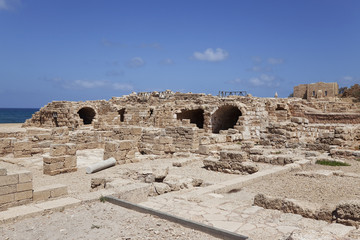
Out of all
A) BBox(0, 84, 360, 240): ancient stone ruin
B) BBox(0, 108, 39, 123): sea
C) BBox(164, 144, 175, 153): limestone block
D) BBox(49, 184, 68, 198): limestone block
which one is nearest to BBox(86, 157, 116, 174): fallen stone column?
BBox(0, 84, 360, 240): ancient stone ruin

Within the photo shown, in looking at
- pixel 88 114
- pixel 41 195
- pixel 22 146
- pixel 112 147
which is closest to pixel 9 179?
pixel 41 195

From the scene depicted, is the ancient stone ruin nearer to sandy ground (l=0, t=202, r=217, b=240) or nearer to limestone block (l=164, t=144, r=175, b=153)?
limestone block (l=164, t=144, r=175, b=153)

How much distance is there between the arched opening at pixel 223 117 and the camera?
23719 mm

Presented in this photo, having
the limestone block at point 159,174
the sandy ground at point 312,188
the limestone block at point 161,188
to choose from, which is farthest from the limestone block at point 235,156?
the limestone block at point 161,188

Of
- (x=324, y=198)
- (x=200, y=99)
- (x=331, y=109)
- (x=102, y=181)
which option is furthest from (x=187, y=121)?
(x=331, y=109)

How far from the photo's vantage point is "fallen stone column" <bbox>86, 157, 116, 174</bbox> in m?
10.5

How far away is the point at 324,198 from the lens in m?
6.30

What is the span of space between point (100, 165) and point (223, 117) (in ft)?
51.6

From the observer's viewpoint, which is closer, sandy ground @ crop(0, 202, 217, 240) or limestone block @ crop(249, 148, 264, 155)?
sandy ground @ crop(0, 202, 217, 240)

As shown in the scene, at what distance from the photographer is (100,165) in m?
10.8

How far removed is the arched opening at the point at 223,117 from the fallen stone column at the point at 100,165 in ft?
41.4

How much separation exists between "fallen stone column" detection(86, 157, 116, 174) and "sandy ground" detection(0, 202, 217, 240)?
5.40 metres

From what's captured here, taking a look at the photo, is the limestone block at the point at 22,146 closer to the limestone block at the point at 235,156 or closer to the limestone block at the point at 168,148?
the limestone block at the point at 168,148

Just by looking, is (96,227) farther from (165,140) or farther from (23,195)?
(165,140)
